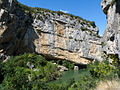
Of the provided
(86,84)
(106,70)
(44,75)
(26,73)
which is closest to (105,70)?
(106,70)

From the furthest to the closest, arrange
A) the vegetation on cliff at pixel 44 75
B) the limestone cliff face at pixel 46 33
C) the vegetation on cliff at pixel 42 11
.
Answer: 1. the vegetation on cliff at pixel 42 11
2. the limestone cliff face at pixel 46 33
3. the vegetation on cliff at pixel 44 75

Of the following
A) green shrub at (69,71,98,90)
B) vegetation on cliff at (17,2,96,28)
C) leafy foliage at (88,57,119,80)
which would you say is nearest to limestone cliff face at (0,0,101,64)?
vegetation on cliff at (17,2,96,28)

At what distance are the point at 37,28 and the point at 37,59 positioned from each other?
898 centimetres

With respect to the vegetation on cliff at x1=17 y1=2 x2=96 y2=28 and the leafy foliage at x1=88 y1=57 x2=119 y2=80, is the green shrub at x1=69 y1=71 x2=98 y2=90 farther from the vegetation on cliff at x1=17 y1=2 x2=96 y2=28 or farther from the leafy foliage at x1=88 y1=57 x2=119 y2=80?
the vegetation on cliff at x1=17 y1=2 x2=96 y2=28

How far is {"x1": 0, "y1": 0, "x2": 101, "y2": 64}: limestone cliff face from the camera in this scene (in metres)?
20.8

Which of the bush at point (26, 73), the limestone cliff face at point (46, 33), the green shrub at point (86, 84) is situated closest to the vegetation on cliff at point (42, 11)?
the limestone cliff face at point (46, 33)

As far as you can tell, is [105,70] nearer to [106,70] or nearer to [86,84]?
[106,70]

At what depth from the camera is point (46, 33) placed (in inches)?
1115

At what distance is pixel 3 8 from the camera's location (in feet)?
64.3

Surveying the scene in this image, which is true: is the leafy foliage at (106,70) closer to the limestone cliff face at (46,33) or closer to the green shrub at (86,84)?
the green shrub at (86,84)

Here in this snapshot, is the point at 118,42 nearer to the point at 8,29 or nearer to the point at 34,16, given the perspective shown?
the point at 8,29

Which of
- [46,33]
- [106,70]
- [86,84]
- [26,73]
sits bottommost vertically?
[86,84]

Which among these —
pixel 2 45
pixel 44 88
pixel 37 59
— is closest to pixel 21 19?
pixel 2 45

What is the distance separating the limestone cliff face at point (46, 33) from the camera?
20844 millimetres
